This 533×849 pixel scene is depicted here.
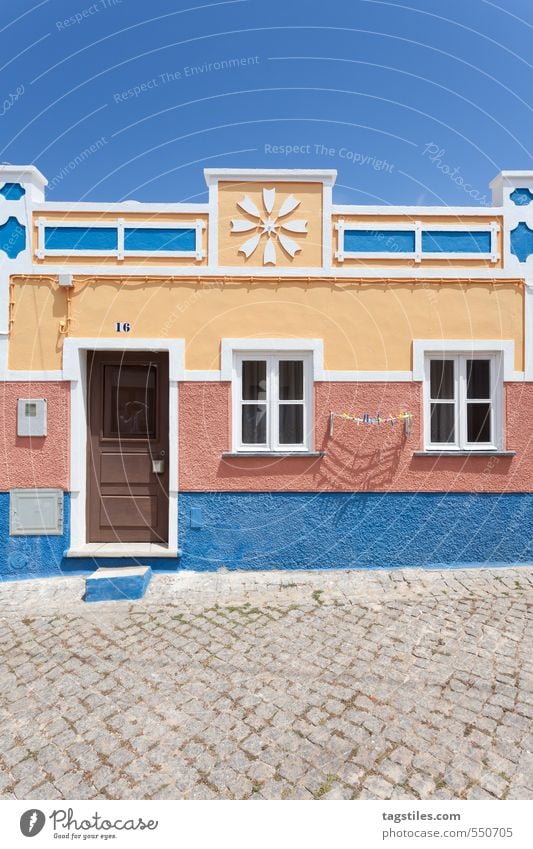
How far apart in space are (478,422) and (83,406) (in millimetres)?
4838

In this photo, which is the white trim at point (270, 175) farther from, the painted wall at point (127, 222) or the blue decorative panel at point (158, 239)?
the blue decorative panel at point (158, 239)

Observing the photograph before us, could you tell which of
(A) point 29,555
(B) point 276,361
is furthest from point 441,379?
(A) point 29,555

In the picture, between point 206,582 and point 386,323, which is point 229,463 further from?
point 386,323

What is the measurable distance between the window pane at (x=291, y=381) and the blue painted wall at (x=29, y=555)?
120 inches

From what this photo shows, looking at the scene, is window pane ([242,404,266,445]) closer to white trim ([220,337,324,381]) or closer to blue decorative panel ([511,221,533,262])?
white trim ([220,337,324,381])

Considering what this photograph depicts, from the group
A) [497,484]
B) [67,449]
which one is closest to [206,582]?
[67,449]

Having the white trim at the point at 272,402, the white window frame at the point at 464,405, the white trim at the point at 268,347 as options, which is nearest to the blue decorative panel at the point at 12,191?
the white trim at the point at 268,347

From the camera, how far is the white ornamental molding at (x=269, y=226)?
17.5ft

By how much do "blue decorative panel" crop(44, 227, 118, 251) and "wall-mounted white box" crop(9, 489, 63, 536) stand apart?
2.89 m

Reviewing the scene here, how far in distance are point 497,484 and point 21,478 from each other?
570 cm

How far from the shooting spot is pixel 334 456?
5383 mm

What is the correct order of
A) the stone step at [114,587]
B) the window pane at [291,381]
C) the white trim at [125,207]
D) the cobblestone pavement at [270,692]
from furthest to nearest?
the window pane at [291,381] < the white trim at [125,207] < the stone step at [114,587] < the cobblestone pavement at [270,692]

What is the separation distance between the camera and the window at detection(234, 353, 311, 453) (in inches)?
215

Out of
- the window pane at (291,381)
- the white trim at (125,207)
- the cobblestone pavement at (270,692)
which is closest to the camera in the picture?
the cobblestone pavement at (270,692)
